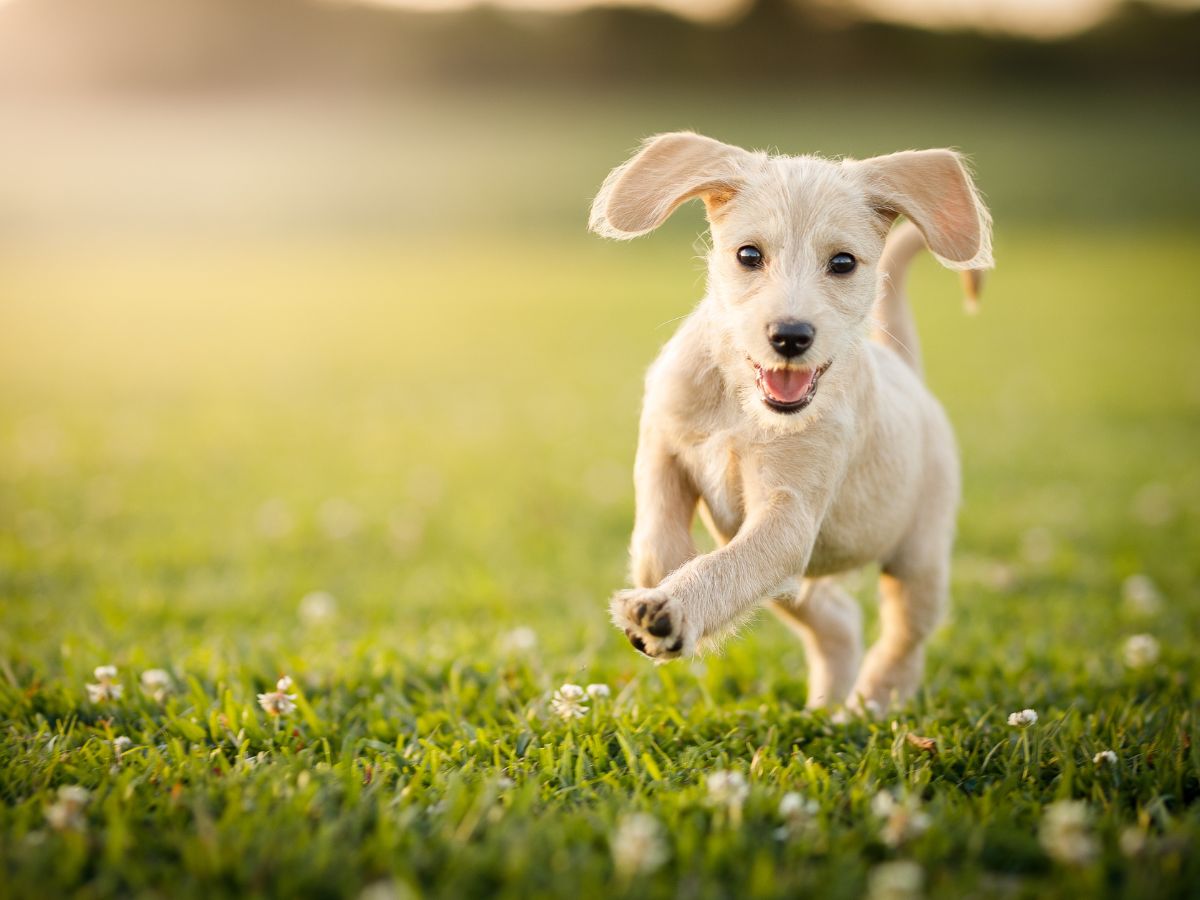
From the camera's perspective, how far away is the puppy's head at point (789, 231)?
3.19m

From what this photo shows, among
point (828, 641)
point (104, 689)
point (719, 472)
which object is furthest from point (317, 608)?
point (719, 472)

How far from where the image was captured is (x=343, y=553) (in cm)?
690

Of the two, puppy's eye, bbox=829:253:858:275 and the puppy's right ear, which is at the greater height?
the puppy's right ear

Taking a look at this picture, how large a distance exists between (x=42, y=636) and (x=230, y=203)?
29941 millimetres

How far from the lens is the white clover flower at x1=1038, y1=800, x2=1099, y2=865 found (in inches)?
106

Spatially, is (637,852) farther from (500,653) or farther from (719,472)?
(500,653)

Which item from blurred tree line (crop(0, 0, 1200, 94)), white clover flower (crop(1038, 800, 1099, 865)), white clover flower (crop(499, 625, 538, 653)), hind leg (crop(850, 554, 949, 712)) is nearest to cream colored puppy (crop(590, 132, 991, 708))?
hind leg (crop(850, 554, 949, 712))

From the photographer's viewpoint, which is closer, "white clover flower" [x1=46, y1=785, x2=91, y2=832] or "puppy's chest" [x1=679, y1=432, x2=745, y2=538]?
"white clover flower" [x1=46, y1=785, x2=91, y2=832]

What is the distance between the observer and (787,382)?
319cm

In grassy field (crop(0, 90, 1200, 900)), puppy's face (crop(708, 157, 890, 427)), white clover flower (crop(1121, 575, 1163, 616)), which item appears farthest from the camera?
white clover flower (crop(1121, 575, 1163, 616))

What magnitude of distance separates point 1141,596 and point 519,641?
331 cm

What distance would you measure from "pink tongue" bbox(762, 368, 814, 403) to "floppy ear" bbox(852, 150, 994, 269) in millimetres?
705

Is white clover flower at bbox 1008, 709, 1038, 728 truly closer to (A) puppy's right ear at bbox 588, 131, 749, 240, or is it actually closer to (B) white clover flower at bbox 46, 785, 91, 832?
(A) puppy's right ear at bbox 588, 131, 749, 240

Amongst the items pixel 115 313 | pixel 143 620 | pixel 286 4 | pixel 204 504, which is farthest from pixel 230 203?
pixel 143 620
